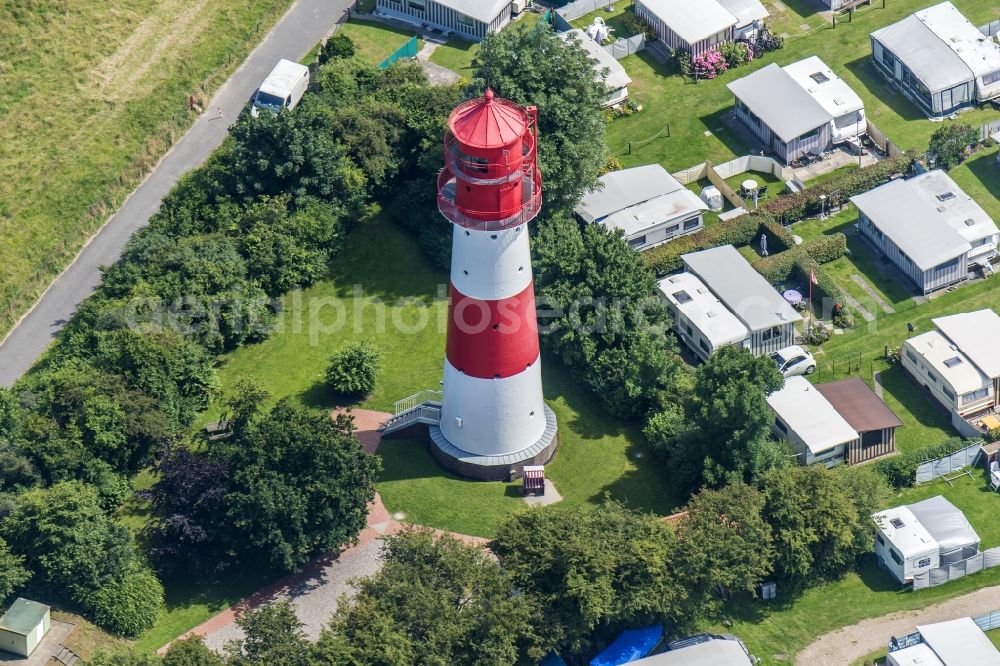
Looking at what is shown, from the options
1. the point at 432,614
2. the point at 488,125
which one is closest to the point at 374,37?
the point at 488,125

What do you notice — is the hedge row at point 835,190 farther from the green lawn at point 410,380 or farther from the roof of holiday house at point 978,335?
the green lawn at point 410,380

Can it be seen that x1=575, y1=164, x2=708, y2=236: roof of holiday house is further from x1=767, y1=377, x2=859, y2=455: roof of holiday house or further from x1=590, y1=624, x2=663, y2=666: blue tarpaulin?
x1=590, y1=624, x2=663, y2=666: blue tarpaulin

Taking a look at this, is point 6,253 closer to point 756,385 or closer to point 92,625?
point 92,625

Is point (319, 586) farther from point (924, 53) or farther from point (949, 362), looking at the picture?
point (924, 53)

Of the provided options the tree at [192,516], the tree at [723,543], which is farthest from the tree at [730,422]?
the tree at [192,516]

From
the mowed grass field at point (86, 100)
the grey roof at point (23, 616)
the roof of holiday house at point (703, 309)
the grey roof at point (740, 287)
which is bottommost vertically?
the mowed grass field at point (86, 100)

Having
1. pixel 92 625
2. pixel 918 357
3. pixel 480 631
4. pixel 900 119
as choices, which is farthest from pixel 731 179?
pixel 92 625
